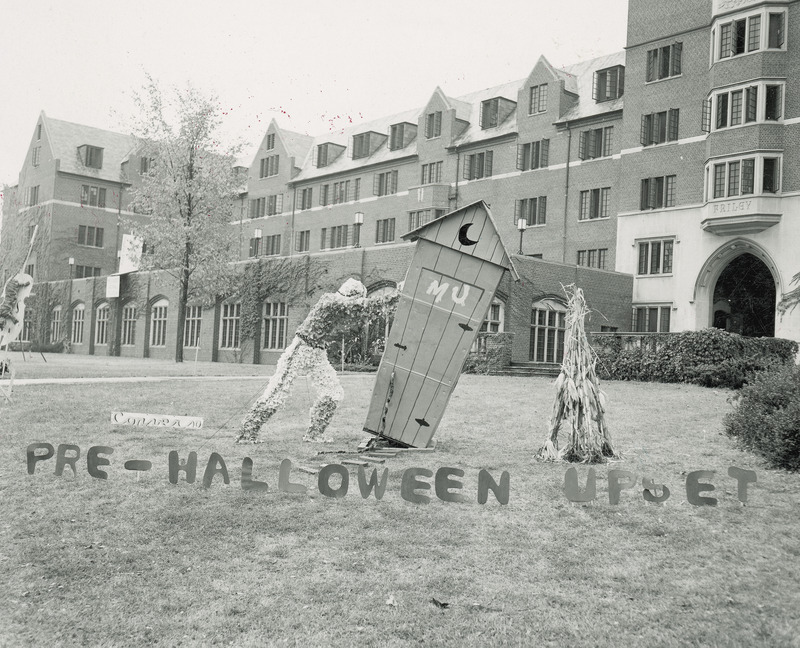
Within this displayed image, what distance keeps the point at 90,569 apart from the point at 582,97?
34.9 meters

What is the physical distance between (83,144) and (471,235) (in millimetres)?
53319

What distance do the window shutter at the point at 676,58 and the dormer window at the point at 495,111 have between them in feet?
30.3

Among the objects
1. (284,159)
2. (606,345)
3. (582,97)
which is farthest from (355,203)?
(606,345)

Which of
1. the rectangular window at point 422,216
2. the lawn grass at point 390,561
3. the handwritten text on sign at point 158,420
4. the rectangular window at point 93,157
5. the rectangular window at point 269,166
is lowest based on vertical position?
the lawn grass at point 390,561

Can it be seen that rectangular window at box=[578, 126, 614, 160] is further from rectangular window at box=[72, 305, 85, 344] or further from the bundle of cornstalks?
rectangular window at box=[72, 305, 85, 344]

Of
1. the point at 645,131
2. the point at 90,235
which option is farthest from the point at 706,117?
the point at 90,235

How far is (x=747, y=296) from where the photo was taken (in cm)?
3142

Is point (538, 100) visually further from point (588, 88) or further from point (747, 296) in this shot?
point (747, 296)

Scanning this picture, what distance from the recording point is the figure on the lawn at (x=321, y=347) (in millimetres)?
8430

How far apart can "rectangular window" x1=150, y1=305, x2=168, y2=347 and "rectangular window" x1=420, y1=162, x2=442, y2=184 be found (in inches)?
608

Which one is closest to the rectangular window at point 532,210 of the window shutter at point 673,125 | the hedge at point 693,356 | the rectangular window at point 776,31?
the window shutter at point 673,125

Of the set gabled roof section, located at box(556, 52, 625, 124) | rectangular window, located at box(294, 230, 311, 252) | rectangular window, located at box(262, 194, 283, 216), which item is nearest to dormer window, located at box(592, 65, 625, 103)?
gabled roof section, located at box(556, 52, 625, 124)

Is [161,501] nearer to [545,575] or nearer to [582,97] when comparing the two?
[545,575]

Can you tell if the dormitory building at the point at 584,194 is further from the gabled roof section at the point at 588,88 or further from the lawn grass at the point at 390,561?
the lawn grass at the point at 390,561
